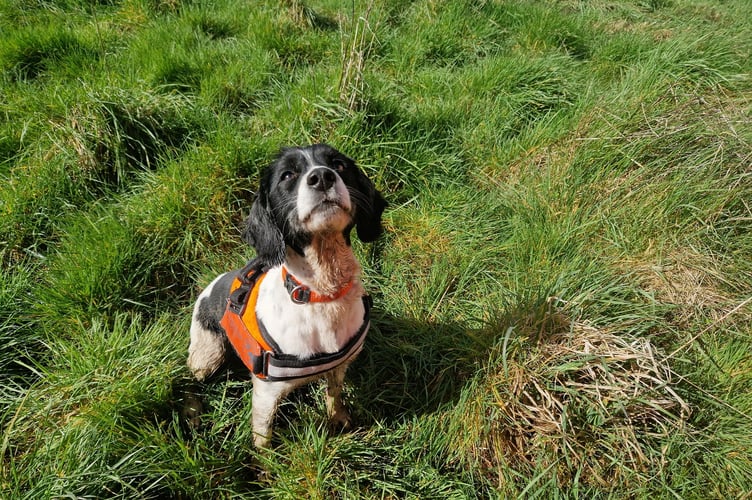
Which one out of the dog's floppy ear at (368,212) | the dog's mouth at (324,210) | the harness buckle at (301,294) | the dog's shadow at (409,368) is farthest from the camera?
the dog's shadow at (409,368)

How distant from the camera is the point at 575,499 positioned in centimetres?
163

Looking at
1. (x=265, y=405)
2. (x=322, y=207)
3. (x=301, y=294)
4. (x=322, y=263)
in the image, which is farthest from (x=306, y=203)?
(x=265, y=405)

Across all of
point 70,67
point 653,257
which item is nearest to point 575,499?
point 653,257

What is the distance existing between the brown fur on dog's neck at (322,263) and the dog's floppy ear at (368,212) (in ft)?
0.75

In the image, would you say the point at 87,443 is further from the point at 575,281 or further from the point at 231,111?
the point at 231,111

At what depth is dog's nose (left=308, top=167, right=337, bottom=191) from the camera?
158 cm

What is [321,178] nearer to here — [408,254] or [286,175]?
[286,175]

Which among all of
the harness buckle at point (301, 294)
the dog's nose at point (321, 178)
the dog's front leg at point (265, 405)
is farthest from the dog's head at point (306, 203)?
the dog's front leg at point (265, 405)

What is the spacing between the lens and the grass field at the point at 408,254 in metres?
1.72

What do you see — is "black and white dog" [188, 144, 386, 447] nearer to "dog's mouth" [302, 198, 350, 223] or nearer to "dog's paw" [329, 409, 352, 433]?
"dog's mouth" [302, 198, 350, 223]

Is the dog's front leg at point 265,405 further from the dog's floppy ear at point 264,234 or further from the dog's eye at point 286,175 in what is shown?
the dog's eye at point 286,175

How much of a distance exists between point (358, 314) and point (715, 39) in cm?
394

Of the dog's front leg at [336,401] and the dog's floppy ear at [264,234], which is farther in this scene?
the dog's front leg at [336,401]

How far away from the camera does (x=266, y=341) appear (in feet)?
5.60
